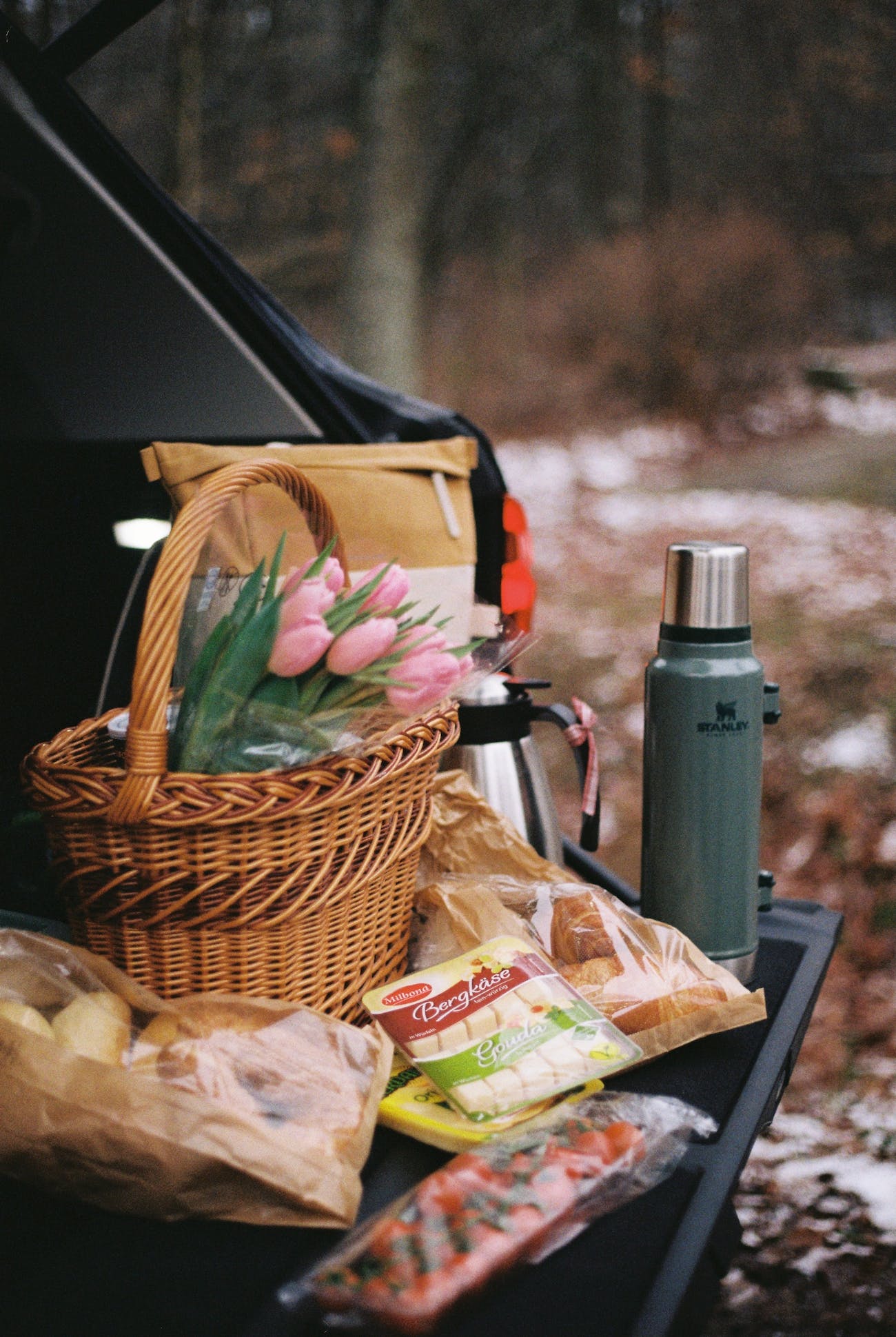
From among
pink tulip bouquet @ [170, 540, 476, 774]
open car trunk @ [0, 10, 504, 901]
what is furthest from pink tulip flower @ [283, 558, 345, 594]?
open car trunk @ [0, 10, 504, 901]

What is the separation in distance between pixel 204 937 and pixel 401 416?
123 centimetres

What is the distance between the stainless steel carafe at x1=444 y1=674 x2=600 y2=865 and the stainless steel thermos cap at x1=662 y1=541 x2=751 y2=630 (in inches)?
13.5

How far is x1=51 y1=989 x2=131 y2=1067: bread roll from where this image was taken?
3.38 ft

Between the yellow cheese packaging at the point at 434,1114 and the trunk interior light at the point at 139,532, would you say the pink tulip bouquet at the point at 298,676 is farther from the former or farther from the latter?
the trunk interior light at the point at 139,532

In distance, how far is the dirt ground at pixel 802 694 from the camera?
222 centimetres

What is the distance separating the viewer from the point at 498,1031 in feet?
3.67

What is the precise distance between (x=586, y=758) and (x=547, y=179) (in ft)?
35.2

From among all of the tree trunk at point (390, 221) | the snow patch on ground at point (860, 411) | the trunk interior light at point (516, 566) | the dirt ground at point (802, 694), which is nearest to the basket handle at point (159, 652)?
the trunk interior light at point (516, 566)

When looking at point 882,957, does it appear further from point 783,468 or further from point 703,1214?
point 783,468

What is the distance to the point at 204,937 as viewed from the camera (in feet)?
3.67

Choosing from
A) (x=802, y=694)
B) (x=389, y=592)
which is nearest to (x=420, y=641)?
(x=389, y=592)

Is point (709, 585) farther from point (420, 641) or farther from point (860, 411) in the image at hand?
point (860, 411)

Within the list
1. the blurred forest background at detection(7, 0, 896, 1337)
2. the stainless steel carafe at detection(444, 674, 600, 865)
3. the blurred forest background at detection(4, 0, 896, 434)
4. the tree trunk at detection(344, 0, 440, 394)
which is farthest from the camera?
the blurred forest background at detection(4, 0, 896, 434)

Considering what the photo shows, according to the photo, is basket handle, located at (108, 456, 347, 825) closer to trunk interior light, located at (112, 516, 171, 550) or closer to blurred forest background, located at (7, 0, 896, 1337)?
trunk interior light, located at (112, 516, 171, 550)
